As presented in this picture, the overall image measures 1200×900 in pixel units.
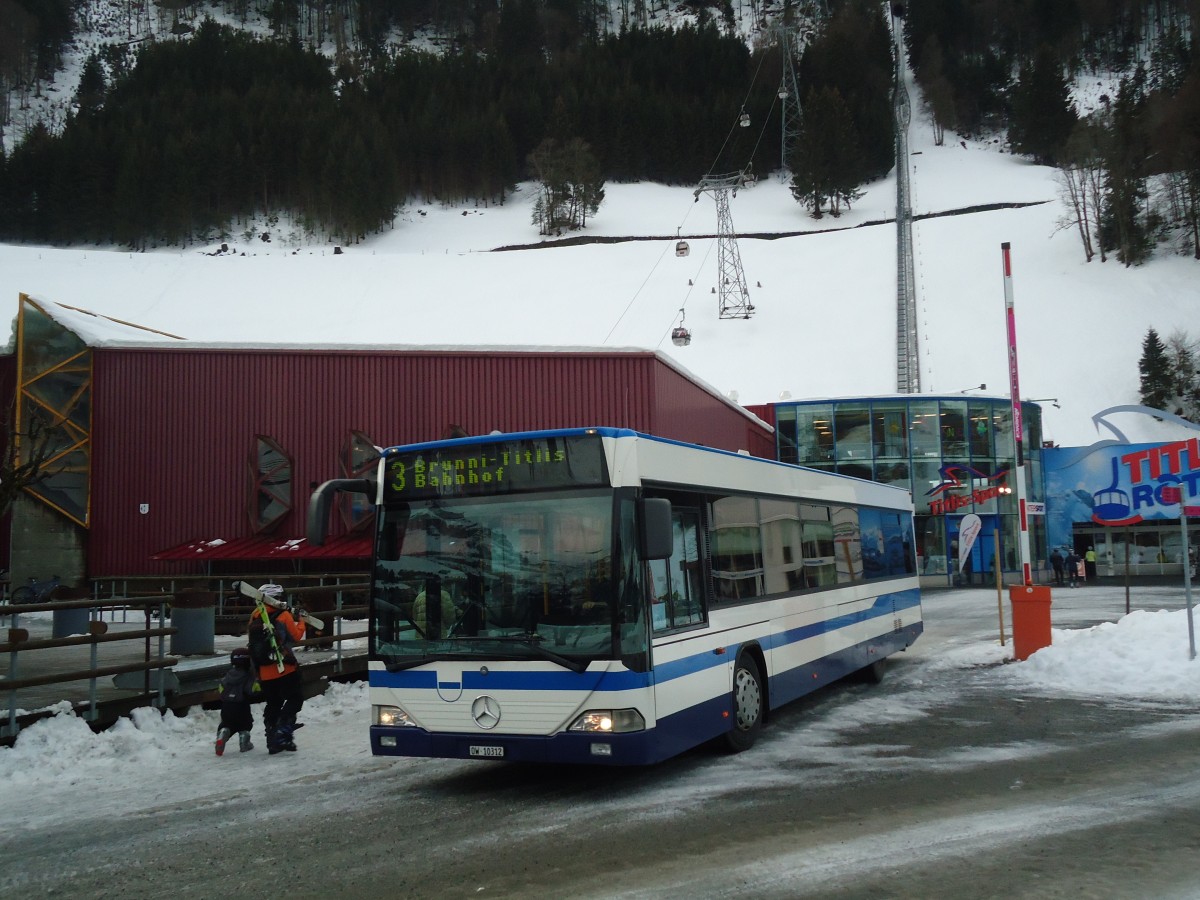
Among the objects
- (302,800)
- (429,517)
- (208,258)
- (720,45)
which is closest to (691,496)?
(429,517)

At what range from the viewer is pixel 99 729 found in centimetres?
935

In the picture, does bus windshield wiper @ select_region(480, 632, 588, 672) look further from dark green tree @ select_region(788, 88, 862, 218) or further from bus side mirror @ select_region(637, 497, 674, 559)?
dark green tree @ select_region(788, 88, 862, 218)

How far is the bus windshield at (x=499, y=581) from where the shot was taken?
7.25 metres

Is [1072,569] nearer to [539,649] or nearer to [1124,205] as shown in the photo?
[539,649]

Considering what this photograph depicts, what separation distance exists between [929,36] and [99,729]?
138 m

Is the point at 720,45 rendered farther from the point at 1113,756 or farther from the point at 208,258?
the point at 1113,756

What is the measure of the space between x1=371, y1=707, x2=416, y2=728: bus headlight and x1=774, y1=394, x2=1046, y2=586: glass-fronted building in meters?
34.4

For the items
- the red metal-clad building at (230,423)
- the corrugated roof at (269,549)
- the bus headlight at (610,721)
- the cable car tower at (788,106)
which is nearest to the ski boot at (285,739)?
the bus headlight at (610,721)

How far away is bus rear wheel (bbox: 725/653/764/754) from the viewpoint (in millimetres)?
8797

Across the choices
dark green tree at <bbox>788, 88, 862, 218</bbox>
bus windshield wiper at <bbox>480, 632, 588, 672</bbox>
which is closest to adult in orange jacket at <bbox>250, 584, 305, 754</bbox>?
bus windshield wiper at <bbox>480, 632, 588, 672</bbox>

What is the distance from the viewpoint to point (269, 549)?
2430 cm

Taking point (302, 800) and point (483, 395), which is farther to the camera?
point (483, 395)

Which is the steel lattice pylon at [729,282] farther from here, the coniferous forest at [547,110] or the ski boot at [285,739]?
the ski boot at [285,739]

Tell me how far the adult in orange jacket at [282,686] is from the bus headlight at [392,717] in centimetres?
176
